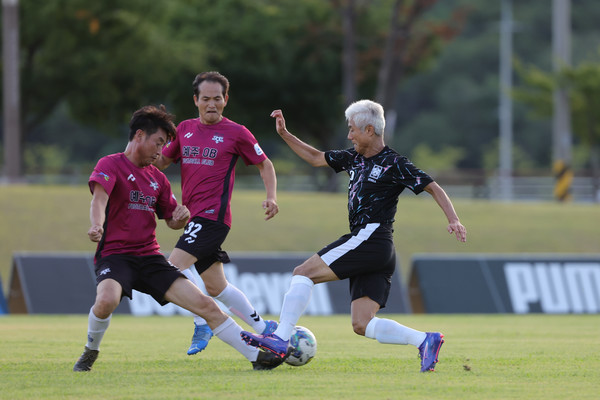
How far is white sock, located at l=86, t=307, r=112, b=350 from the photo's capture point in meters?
8.00

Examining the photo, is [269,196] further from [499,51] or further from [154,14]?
[499,51]

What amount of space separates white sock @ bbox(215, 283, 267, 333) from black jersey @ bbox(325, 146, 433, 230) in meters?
1.37

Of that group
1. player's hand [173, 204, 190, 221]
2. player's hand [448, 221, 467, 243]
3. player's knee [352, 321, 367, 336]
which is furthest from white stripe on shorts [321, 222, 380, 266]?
player's hand [173, 204, 190, 221]

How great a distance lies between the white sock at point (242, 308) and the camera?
29.9ft

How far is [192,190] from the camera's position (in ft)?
30.7

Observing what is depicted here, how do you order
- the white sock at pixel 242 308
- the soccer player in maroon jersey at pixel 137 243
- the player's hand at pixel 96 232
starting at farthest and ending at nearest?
1. the white sock at pixel 242 308
2. the soccer player in maroon jersey at pixel 137 243
3. the player's hand at pixel 96 232

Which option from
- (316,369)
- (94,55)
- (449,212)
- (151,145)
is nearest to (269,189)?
(151,145)

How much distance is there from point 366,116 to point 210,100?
1723mm

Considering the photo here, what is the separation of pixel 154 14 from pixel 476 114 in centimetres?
4266

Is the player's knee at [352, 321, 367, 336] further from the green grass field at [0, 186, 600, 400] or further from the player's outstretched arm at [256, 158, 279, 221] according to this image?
the player's outstretched arm at [256, 158, 279, 221]

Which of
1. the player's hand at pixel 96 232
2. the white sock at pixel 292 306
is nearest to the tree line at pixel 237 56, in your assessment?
the white sock at pixel 292 306

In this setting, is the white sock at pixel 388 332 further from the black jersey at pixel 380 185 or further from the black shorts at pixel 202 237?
the black shorts at pixel 202 237

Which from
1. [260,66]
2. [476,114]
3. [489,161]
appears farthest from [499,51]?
[260,66]

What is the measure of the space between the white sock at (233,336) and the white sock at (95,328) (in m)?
0.85
